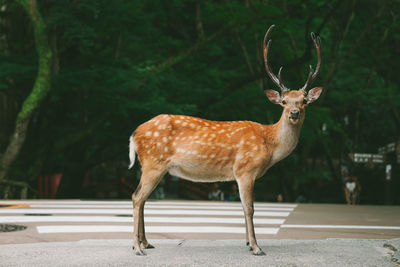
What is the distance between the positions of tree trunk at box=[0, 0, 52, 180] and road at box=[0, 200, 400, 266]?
3.57 metres

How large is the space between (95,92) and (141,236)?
40.0ft

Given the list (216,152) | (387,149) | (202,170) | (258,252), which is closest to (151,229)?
(202,170)

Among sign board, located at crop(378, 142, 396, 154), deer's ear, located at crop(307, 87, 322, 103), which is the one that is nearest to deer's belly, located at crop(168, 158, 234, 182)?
deer's ear, located at crop(307, 87, 322, 103)

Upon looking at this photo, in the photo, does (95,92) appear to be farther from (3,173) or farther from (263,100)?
(263,100)

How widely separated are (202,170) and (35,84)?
1131 cm

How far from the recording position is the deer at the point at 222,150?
626cm

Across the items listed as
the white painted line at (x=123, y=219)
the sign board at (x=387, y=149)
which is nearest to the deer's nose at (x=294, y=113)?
the white painted line at (x=123, y=219)

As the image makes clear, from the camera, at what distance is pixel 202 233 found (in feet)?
30.0

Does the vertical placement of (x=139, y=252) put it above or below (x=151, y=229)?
above

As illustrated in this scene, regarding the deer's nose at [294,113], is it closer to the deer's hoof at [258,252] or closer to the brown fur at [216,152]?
the brown fur at [216,152]

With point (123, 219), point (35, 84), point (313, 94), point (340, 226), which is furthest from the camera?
point (35, 84)

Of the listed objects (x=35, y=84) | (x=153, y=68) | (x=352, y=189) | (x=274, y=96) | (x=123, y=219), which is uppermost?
(x=274, y=96)

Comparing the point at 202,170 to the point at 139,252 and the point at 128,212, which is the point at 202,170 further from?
the point at 128,212

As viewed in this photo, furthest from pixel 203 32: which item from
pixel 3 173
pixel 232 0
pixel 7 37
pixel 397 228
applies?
pixel 397 228
